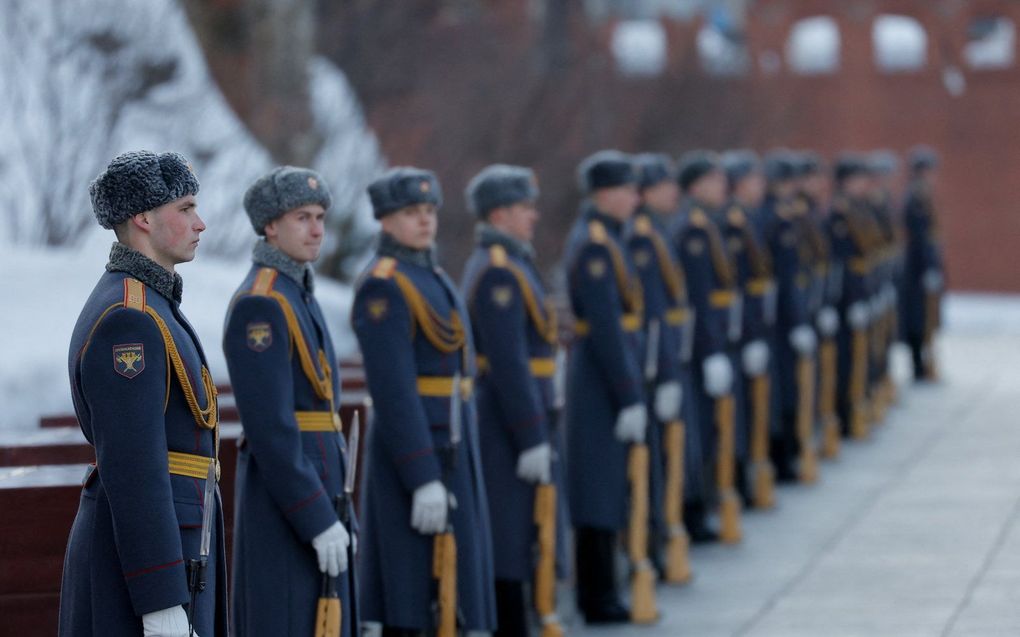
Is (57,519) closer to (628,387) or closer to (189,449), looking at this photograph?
(189,449)

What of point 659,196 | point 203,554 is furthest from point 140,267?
point 659,196

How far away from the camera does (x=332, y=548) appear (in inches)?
186

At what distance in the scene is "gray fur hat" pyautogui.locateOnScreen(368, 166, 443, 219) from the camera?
5738mm

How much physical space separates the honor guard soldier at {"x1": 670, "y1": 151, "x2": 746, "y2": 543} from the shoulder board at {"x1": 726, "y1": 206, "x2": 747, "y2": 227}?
43 cm

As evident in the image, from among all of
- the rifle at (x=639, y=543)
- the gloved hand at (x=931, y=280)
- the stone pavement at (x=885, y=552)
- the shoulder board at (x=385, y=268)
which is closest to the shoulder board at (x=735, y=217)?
the stone pavement at (x=885, y=552)

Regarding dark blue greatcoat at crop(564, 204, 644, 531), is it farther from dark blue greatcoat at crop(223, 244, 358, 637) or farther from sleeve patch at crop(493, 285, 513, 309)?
dark blue greatcoat at crop(223, 244, 358, 637)

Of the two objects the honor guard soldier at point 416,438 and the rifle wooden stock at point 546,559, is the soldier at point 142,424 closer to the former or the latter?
the honor guard soldier at point 416,438

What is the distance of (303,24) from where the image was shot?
15.8 meters

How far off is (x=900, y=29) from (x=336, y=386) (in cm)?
2612

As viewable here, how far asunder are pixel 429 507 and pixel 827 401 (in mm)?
6806

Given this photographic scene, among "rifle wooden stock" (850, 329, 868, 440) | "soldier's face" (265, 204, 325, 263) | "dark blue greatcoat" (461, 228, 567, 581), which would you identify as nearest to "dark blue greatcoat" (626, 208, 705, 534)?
"dark blue greatcoat" (461, 228, 567, 581)

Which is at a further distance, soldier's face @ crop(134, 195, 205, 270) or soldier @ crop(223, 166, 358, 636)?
soldier @ crop(223, 166, 358, 636)

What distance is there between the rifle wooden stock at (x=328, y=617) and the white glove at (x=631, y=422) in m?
2.66

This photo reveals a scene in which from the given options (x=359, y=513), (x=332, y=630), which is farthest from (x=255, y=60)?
(x=332, y=630)
